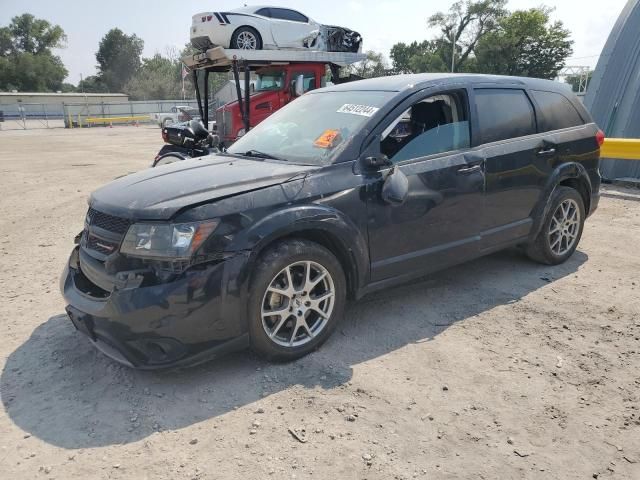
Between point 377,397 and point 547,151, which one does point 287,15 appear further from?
point 377,397

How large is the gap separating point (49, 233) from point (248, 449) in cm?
513

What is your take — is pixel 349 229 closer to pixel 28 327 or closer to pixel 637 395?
pixel 637 395

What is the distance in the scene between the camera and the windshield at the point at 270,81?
10.7 metres

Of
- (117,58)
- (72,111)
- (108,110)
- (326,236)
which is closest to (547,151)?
(326,236)

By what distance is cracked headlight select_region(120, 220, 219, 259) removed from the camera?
2.88m

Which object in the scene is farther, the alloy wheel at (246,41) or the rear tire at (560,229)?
the alloy wheel at (246,41)

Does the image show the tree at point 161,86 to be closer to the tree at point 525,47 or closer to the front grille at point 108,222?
the tree at point 525,47

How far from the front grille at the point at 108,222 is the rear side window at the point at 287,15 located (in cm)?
965

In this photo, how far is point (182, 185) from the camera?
324 centimetres

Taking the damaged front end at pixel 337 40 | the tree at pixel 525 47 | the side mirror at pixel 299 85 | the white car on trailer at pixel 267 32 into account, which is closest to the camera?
the side mirror at pixel 299 85

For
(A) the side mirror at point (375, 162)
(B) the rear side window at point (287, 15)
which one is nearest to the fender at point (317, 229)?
(A) the side mirror at point (375, 162)

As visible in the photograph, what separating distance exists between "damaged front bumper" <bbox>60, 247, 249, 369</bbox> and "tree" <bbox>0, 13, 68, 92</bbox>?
3313 inches

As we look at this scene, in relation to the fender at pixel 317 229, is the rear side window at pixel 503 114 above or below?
above

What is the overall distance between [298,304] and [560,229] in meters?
3.06
